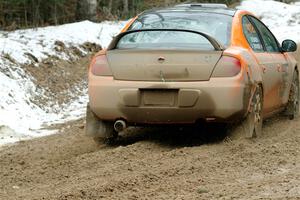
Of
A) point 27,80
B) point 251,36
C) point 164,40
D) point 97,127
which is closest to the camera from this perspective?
point 164,40

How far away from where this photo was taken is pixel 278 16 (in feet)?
85.3

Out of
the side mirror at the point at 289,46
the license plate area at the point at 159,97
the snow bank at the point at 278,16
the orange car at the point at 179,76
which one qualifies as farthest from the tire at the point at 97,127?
the snow bank at the point at 278,16

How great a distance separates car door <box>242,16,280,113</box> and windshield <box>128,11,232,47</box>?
1.18ft

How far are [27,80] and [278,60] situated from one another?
198 inches

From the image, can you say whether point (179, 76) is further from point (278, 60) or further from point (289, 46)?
point (289, 46)

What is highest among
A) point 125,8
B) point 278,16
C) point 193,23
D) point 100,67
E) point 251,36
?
point 193,23

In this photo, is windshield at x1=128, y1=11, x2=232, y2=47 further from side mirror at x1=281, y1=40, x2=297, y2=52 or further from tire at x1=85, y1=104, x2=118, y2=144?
side mirror at x1=281, y1=40, x2=297, y2=52

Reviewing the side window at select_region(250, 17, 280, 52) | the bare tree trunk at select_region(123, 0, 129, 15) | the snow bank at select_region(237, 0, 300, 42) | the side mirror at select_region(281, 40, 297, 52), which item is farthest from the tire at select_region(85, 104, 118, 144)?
the snow bank at select_region(237, 0, 300, 42)

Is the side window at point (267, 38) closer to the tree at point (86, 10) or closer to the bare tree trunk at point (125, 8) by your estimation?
the tree at point (86, 10)

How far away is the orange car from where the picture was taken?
714 cm

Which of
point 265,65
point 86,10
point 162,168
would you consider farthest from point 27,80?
point 86,10

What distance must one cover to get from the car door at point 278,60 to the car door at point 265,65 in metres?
0.11

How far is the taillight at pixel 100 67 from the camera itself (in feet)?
24.6

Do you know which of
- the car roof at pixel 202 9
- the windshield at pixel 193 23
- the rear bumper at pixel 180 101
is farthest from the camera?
the car roof at pixel 202 9
